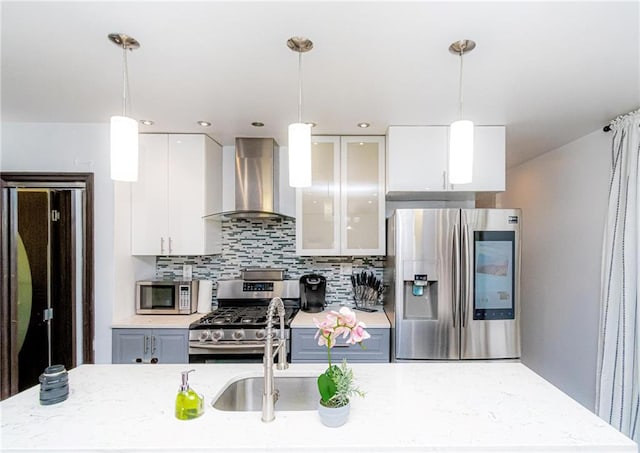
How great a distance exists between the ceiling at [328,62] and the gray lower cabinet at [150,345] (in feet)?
5.18

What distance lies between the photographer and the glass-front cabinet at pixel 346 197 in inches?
109

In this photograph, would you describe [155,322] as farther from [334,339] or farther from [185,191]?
[334,339]

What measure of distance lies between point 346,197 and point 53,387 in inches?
84.3

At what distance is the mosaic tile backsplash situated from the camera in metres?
3.09

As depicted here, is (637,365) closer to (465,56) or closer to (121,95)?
(465,56)

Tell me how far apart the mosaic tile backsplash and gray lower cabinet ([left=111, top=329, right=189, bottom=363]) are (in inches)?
27.5

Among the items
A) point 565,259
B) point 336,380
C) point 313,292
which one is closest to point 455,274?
point 313,292

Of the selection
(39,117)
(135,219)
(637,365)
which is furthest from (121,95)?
(637,365)

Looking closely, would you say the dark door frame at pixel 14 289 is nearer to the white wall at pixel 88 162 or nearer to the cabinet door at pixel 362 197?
the white wall at pixel 88 162

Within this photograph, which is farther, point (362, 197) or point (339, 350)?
point (362, 197)

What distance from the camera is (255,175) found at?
284cm

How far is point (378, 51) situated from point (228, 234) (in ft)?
7.14

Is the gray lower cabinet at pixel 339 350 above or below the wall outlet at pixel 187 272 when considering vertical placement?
below

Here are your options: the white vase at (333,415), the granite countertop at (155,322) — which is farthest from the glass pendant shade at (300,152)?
the granite countertop at (155,322)
